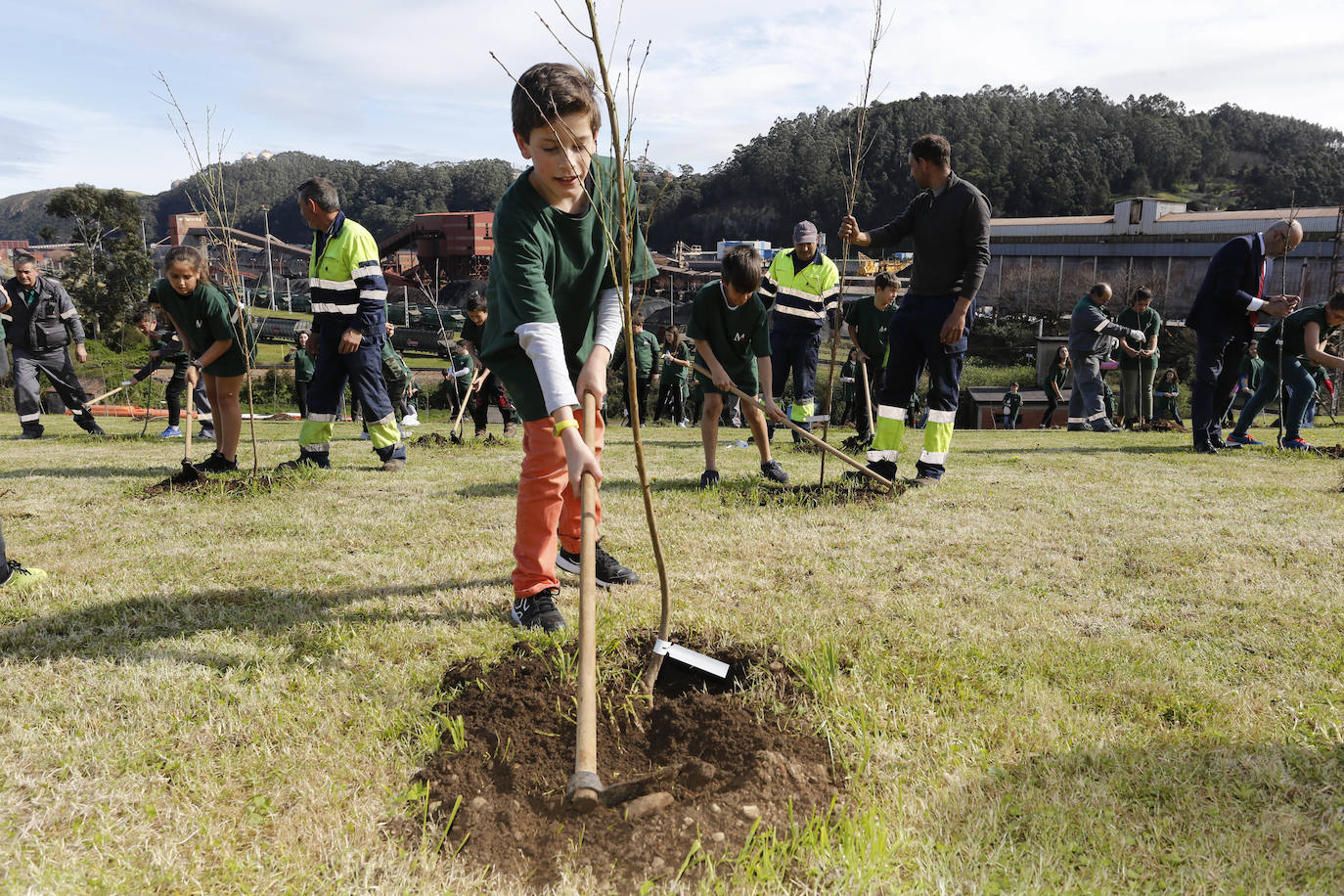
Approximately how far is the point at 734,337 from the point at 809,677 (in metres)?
3.66

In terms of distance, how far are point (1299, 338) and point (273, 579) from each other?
9316 millimetres

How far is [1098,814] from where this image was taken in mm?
1853

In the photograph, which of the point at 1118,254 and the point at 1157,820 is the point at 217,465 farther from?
the point at 1118,254

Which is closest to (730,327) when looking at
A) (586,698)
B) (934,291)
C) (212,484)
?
(934,291)

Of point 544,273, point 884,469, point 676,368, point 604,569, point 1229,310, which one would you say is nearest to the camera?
point 544,273

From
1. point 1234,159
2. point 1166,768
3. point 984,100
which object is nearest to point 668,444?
point 1166,768

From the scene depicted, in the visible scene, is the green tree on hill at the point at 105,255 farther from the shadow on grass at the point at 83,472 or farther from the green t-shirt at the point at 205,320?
the green t-shirt at the point at 205,320

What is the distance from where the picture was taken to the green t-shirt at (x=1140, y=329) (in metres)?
10.5

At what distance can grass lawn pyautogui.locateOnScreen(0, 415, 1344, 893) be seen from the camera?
1742mm

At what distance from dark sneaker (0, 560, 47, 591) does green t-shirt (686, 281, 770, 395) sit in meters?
3.95

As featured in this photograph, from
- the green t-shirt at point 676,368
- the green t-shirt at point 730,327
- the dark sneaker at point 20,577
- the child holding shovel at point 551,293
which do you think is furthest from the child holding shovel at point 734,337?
the green t-shirt at point 676,368

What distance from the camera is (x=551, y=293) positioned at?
9.62 ft

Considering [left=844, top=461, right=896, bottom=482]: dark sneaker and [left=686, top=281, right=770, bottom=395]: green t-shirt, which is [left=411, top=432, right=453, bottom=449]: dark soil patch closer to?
[left=686, top=281, right=770, bottom=395]: green t-shirt

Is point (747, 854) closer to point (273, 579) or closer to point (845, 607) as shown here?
point (845, 607)
